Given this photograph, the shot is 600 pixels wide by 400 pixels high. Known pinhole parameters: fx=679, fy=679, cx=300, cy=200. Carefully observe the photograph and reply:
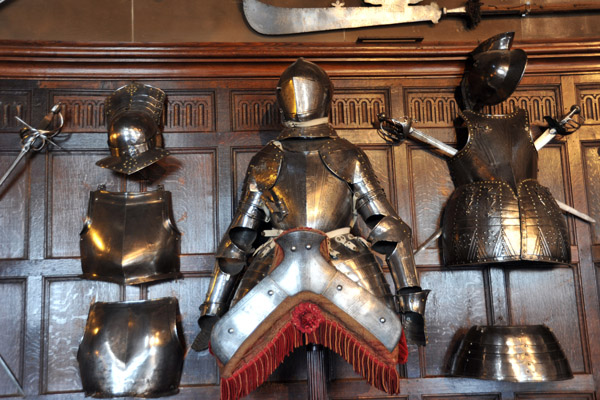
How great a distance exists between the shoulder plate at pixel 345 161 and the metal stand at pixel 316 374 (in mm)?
898

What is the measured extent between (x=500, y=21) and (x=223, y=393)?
3.03 meters

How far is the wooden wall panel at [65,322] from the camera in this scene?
12.5 feet

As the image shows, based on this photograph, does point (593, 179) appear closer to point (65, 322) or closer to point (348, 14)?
point (348, 14)

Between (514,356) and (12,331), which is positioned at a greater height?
(12,331)

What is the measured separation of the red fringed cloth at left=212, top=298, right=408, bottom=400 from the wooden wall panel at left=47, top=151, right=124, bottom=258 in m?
1.51

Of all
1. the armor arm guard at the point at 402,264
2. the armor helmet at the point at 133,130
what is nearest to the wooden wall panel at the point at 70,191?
the armor helmet at the point at 133,130

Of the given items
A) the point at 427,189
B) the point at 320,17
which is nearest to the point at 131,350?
the point at 427,189

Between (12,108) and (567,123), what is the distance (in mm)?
3360

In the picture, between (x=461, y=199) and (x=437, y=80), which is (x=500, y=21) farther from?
(x=461, y=199)

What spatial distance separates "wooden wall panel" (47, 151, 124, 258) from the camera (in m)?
3.99

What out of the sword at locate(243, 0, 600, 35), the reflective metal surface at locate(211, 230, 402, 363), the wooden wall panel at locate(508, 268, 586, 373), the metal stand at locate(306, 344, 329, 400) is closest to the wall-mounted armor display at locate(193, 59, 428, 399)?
the reflective metal surface at locate(211, 230, 402, 363)

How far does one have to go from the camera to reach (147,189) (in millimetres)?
4094

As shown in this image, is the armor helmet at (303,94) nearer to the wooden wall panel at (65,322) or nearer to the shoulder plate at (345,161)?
the shoulder plate at (345,161)

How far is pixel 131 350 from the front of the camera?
3.70 meters
